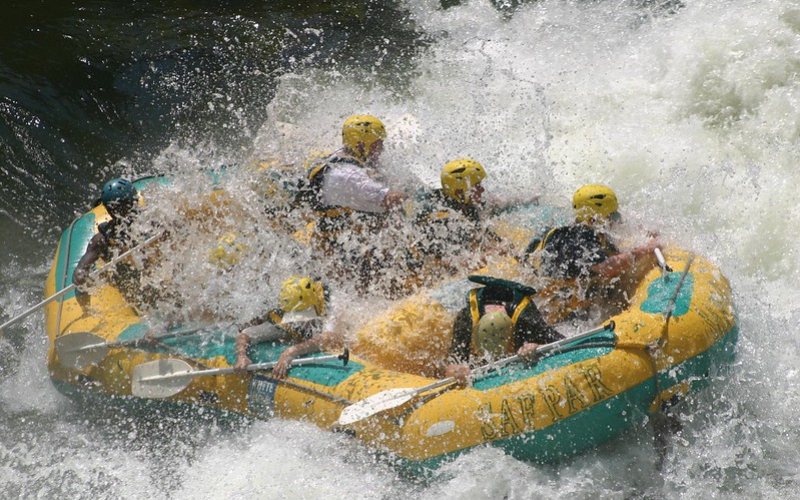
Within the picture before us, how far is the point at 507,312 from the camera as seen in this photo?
6027 millimetres

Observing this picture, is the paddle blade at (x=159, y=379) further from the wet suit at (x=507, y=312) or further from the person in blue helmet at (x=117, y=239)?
the wet suit at (x=507, y=312)

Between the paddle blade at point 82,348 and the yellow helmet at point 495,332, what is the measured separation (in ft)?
8.86

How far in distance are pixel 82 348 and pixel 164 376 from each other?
74 centimetres

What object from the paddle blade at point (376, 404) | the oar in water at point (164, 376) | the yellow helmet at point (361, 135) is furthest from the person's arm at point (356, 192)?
the paddle blade at point (376, 404)

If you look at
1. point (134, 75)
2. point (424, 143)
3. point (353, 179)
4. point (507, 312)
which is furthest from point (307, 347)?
point (134, 75)

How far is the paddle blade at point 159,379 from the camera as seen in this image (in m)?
6.46

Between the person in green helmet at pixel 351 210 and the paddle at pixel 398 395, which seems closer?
the paddle at pixel 398 395

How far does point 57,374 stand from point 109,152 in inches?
144

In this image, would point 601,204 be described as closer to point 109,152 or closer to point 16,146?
point 109,152

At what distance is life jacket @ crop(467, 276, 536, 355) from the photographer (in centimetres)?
596

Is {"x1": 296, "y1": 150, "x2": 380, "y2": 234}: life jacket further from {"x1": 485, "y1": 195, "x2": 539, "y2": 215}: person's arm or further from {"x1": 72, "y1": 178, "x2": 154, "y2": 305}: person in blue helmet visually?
{"x1": 72, "y1": 178, "x2": 154, "y2": 305}: person in blue helmet

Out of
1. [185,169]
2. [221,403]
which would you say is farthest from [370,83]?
[221,403]

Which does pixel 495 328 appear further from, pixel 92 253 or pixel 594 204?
pixel 92 253

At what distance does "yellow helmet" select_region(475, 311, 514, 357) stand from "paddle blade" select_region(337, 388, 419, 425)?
0.51 meters
